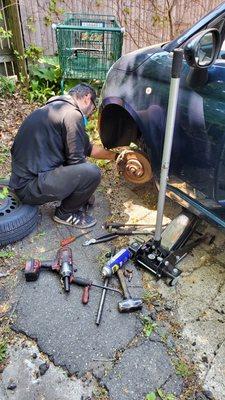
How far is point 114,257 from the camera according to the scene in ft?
8.23

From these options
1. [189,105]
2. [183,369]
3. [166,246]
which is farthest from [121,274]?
[189,105]

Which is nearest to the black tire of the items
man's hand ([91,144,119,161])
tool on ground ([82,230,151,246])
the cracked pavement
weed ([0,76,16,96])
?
the cracked pavement

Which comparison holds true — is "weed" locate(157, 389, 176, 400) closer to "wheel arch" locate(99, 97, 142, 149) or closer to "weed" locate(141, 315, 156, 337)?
"weed" locate(141, 315, 156, 337)

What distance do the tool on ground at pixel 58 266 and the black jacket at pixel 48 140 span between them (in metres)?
0.70

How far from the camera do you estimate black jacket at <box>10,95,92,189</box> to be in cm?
266

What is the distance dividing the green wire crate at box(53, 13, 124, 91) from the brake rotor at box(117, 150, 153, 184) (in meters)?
2.33

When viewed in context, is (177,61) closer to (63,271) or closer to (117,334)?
(63,271)

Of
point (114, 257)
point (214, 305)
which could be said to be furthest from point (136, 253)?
point (214, 305)

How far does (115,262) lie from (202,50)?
63.5 inches

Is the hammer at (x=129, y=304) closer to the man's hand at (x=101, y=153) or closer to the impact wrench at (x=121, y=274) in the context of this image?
the impact wrench at (x=121, y=274)

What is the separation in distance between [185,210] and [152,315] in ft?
2.93

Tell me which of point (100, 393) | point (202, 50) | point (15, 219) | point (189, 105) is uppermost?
point (202, 50)

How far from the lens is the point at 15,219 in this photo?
273 centimetres

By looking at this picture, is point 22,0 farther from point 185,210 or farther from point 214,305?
point 214,305
